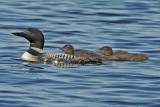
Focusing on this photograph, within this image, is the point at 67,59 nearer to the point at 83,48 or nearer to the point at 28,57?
the point at 28,57

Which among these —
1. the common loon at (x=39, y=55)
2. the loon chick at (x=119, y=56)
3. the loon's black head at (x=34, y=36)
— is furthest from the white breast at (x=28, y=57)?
the loon chick at (x=119, y=56)

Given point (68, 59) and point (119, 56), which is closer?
point (68, 59)

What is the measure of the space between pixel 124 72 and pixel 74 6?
31.8ft

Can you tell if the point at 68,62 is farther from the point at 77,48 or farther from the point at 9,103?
the point at 9,103

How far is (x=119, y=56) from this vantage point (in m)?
13.3

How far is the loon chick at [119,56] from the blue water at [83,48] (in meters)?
0.12

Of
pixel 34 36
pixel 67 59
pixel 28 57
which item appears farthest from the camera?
pixel 34 36

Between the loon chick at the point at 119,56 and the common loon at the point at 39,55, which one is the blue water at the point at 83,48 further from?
the common loon at the point at 39,55

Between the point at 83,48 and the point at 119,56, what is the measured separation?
156cm

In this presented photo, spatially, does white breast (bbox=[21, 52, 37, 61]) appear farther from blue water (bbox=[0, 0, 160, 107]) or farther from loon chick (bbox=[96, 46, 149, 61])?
loon chick (bbox=[96, 46, 149, 61])

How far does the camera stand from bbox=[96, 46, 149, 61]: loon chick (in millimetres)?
13016

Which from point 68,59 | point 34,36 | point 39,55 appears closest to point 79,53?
point 68,59

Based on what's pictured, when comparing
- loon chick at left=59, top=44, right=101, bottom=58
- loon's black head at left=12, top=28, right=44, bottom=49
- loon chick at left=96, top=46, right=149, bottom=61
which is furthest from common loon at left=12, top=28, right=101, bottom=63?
loon chick at left=96, top=46, right=149, bottom=61

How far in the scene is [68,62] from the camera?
12945mm
